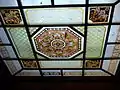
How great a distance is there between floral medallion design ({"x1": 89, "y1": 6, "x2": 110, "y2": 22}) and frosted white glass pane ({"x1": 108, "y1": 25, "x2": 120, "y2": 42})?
15cm

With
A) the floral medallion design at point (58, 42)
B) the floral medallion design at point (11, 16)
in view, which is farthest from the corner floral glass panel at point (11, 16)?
the floral medallion design at point (58, 42)

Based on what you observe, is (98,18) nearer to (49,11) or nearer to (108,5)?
(108,5)

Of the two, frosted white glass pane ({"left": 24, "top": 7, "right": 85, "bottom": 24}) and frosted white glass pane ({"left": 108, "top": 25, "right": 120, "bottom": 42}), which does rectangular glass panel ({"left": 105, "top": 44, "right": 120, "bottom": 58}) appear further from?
frosted white glass pane ({"left": 24, "top": 7, "right": 85, "bottom": 24})

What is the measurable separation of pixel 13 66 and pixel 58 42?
76 cm

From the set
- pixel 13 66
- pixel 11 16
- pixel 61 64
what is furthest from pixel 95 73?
pixel 11 16

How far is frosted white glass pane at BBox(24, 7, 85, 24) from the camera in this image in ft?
5.77

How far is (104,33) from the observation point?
200 cm

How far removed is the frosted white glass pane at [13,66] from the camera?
8.36 ft

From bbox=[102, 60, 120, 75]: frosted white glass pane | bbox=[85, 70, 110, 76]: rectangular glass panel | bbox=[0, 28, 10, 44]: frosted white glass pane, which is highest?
bbox=[0, 28, 10, 44]: frosted white glass pane

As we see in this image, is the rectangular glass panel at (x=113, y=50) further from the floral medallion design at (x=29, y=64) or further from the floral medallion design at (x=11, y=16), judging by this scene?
the floral medallion design at (x=11, y=16)

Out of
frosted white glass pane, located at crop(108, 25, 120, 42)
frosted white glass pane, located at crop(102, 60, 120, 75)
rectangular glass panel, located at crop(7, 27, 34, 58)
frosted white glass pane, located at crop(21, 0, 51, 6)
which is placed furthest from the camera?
frosted white glass pane, located at crop(102, 60, 120, 75)

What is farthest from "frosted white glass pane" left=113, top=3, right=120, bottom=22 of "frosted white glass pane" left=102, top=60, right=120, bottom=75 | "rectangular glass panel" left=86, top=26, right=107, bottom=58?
"frosted white glass pane" left=102, top=60, right=120, bottom=75

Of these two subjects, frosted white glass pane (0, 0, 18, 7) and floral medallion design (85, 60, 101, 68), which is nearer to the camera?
frosted white glass pane (0, 0, 18, 7)
